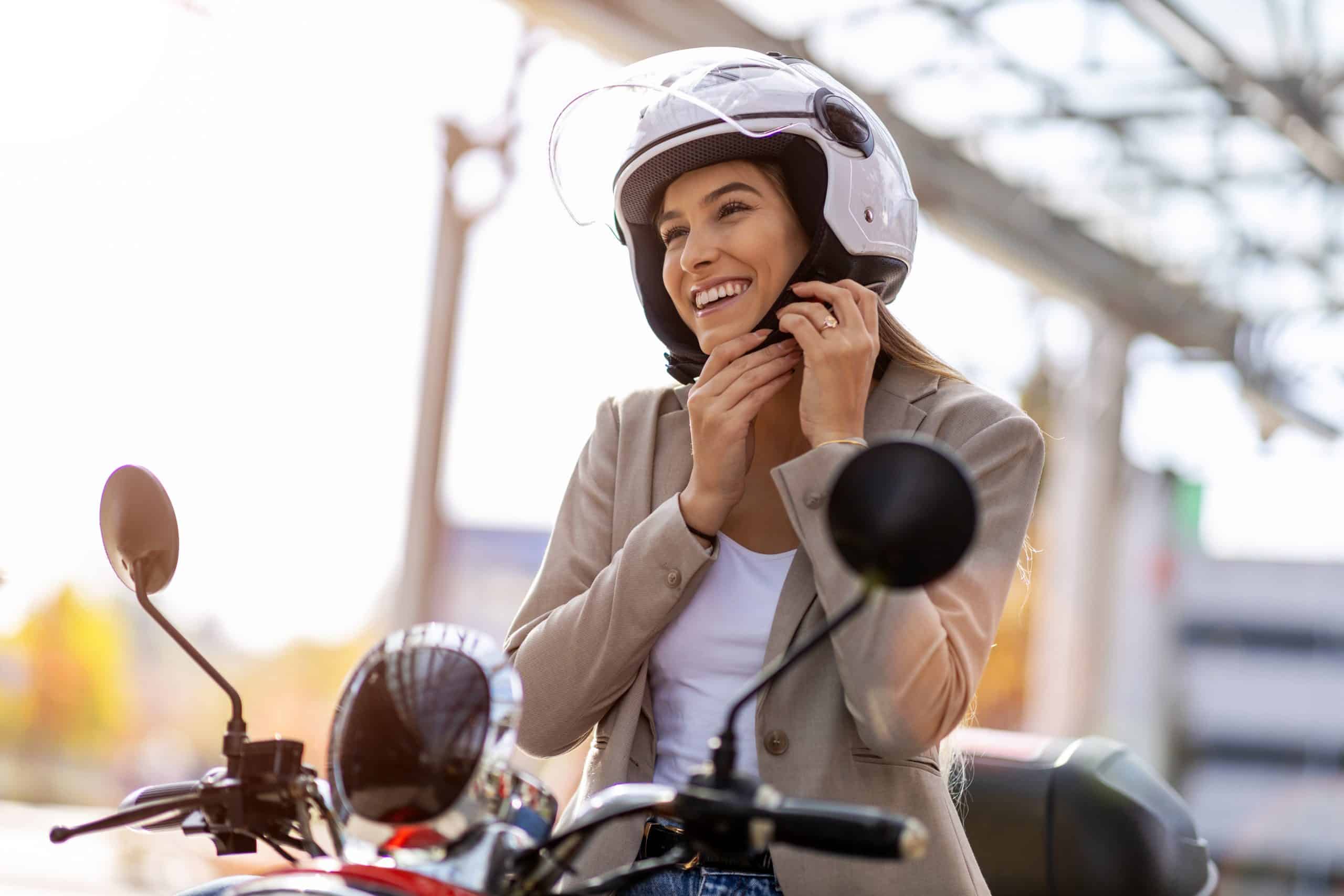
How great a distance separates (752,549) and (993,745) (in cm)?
56

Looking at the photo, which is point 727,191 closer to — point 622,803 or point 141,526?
point 141,526

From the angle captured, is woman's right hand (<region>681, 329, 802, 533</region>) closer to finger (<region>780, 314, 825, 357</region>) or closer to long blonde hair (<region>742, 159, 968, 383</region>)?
finger (<region>780, 314, 825, 357</region>)

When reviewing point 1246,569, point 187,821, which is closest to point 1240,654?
→ point 1246,569

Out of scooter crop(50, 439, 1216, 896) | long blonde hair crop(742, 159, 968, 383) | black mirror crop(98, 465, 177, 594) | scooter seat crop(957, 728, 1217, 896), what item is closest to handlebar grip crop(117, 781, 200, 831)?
scooter crop(50, 439, 1216, 896)

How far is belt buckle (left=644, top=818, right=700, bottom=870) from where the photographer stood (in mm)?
1738

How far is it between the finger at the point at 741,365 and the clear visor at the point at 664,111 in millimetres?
307

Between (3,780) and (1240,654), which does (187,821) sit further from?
(3,780)

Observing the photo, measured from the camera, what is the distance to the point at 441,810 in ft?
3.92

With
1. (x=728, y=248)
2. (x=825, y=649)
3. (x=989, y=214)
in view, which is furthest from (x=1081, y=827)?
(x=989, y=214)

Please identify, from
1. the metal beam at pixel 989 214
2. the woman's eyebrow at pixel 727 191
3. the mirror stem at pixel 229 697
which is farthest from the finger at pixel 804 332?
the metal beam at pixel 989 214

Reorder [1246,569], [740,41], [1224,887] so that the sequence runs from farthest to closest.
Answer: [1246,569] → [1224,887] → [740,41]

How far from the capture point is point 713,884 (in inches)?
68.3

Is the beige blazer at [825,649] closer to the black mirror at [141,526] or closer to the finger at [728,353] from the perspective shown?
the finger at [728,353]

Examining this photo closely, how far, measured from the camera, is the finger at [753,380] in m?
1.92
